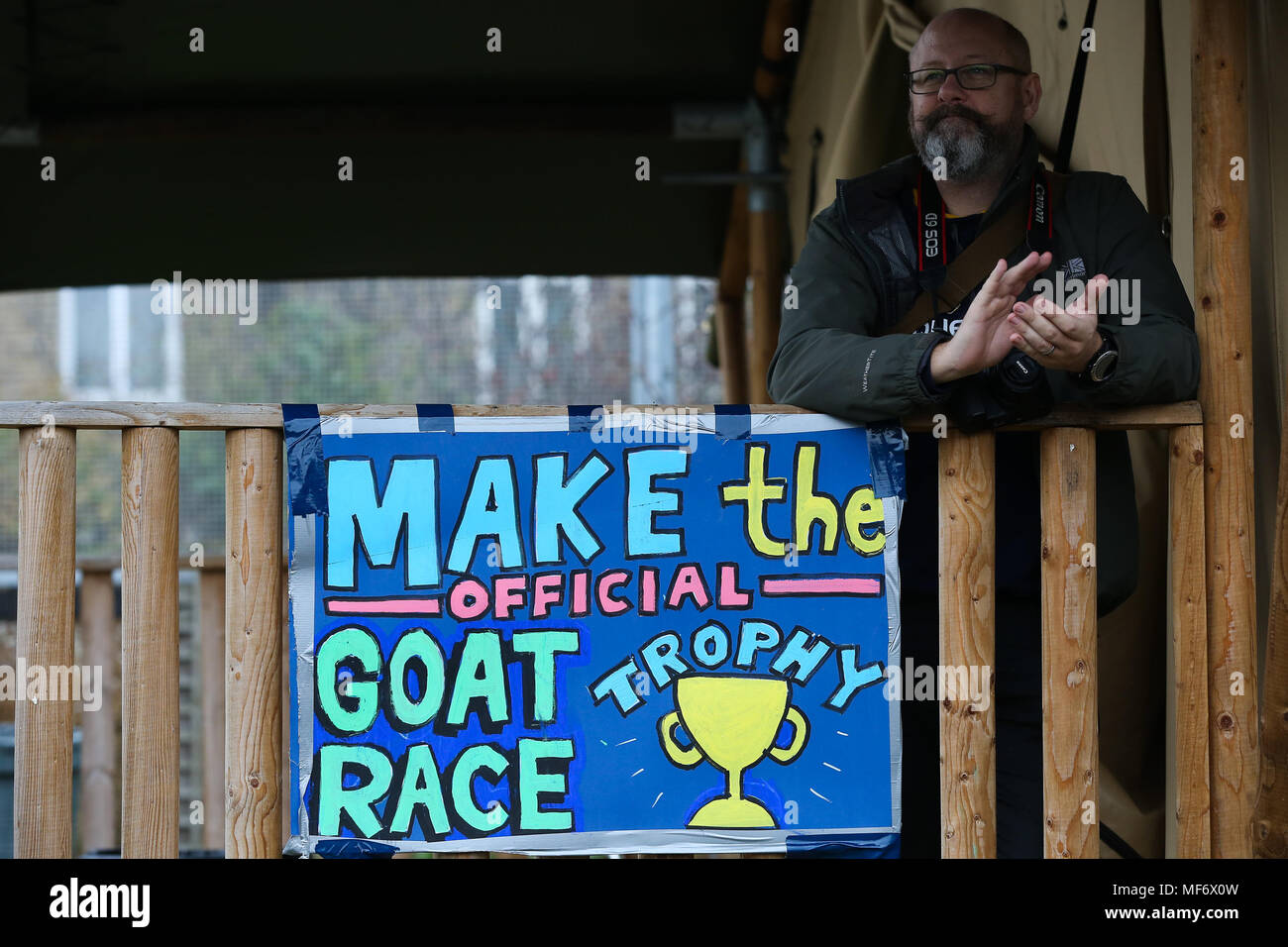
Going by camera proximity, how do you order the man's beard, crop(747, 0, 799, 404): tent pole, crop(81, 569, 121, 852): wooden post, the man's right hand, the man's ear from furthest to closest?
crop(747, 0, 799, 404): tent pole, crop(81, 569, 121, 852): wooden post, the man's ear, the man's beard, the man's right hand

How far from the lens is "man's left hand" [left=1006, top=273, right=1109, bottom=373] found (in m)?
2.39

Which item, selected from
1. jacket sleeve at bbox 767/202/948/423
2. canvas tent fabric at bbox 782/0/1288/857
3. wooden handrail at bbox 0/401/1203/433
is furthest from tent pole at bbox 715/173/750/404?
wooden handrail at bbox 0/401/1203/433

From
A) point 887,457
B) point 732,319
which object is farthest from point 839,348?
point 732,319

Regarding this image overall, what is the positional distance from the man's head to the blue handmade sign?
88 centimetres

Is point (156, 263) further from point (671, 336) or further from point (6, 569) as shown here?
point (671, 336)

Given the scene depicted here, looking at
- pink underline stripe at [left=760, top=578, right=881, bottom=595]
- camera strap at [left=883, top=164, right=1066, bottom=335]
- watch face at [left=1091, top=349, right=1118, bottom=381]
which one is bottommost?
pink underline stripe at [left=760, top=578, right=881, bottom=595]

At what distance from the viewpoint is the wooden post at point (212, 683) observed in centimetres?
581

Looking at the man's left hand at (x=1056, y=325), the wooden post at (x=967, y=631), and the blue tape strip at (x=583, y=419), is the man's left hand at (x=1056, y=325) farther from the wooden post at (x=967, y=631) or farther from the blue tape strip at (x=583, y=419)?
the blue tape strip at (x=583, y=419)

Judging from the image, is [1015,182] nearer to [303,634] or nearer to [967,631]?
[967,631]

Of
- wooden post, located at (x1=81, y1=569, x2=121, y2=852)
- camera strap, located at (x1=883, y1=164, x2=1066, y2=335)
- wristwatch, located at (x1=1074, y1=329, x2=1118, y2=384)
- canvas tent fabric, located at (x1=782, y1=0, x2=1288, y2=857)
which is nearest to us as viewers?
wristwatch, located at (x1=1074, y1=329, x2=1118, y2=384)

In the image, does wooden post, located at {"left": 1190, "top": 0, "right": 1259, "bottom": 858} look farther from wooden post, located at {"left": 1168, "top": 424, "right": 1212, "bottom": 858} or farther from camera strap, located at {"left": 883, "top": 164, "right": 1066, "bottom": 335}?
camera strap, located at {"left": 883, "top": 164, "right": 1066, "bottom": 335}

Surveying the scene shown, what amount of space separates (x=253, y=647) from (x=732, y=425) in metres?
1.00

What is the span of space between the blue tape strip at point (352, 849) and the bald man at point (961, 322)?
116cm
